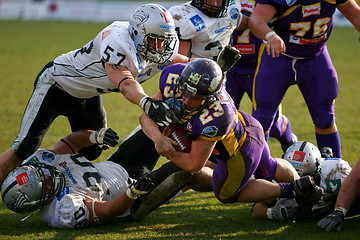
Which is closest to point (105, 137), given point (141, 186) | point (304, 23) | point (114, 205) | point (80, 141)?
point (80, 141)

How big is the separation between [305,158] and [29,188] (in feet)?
7.20

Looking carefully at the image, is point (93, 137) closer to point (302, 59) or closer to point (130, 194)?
point (130, 194)

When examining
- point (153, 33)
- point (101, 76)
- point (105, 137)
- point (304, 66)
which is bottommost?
point (105, 137)

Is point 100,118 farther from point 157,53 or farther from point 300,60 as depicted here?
point 300,60

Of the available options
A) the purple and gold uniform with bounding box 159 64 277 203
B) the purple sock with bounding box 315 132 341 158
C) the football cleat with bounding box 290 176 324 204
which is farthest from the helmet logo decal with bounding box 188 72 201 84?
the purple sock with bounding box 315 132 341 158

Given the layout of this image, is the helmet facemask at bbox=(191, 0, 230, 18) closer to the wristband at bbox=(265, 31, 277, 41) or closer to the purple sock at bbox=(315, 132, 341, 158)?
the wristband at bbox=(265, 31, 277, 41)

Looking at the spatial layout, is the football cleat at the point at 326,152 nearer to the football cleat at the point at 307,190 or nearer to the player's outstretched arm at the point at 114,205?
the football cleat at the point at 307,190

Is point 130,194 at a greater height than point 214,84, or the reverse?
point 214,84

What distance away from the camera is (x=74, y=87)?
172 inches

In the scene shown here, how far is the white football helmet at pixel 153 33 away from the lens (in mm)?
3893

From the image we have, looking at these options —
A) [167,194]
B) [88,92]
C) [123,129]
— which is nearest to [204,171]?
[167,194]

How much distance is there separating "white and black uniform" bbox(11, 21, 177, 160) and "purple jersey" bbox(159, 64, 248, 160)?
0.36m

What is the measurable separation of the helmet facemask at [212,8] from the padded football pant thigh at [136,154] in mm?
1374

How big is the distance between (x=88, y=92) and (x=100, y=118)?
0.49 meters
